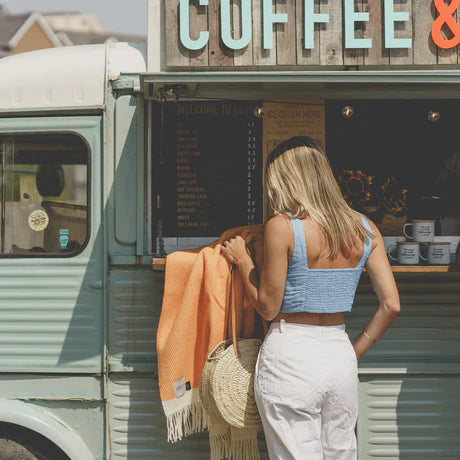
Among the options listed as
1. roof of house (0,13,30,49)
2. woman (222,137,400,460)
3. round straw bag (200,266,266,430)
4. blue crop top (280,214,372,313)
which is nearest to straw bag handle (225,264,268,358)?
round straw bag (200,266,266,430)

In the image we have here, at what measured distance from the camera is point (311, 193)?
8.86 ft

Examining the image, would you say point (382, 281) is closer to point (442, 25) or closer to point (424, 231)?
point (424, 231)

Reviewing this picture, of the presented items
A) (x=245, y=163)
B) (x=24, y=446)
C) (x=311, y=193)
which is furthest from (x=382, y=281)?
(x=24, y=446)

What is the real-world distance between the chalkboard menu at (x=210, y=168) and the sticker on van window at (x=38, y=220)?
0.63 meters

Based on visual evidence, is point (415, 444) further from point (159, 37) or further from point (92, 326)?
point (159, 37)

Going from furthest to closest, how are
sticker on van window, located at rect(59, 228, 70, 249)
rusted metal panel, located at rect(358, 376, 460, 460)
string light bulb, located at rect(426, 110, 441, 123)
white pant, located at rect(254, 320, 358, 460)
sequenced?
1. string light bulb, located at rect(426, 110, 441, 123)
2. sticker on van window, located at rect(59, 228, 70, 249)
3. rusted metal panel, located at rect(358, 376, 460, 460)
4. white pant, located at rect(254, 320, 358, 460)

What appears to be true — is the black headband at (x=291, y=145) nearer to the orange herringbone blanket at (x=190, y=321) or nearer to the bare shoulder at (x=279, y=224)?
the bare shoulder at (x=279, y=224)

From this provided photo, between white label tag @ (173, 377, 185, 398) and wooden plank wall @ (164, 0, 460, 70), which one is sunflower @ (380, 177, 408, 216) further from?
white label tag @ (173, 377, 185, 398)

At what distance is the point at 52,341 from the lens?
130 inches

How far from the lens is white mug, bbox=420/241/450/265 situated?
3279mm

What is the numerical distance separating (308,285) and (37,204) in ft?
5.26

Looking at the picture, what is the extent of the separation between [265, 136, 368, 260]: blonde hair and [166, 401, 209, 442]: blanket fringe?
1.06 meters

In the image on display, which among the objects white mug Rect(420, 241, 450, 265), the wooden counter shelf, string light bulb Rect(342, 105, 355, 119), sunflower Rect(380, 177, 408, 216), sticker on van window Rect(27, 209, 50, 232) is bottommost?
the wooden counter shelf

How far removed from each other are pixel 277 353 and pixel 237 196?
1.06 metres
